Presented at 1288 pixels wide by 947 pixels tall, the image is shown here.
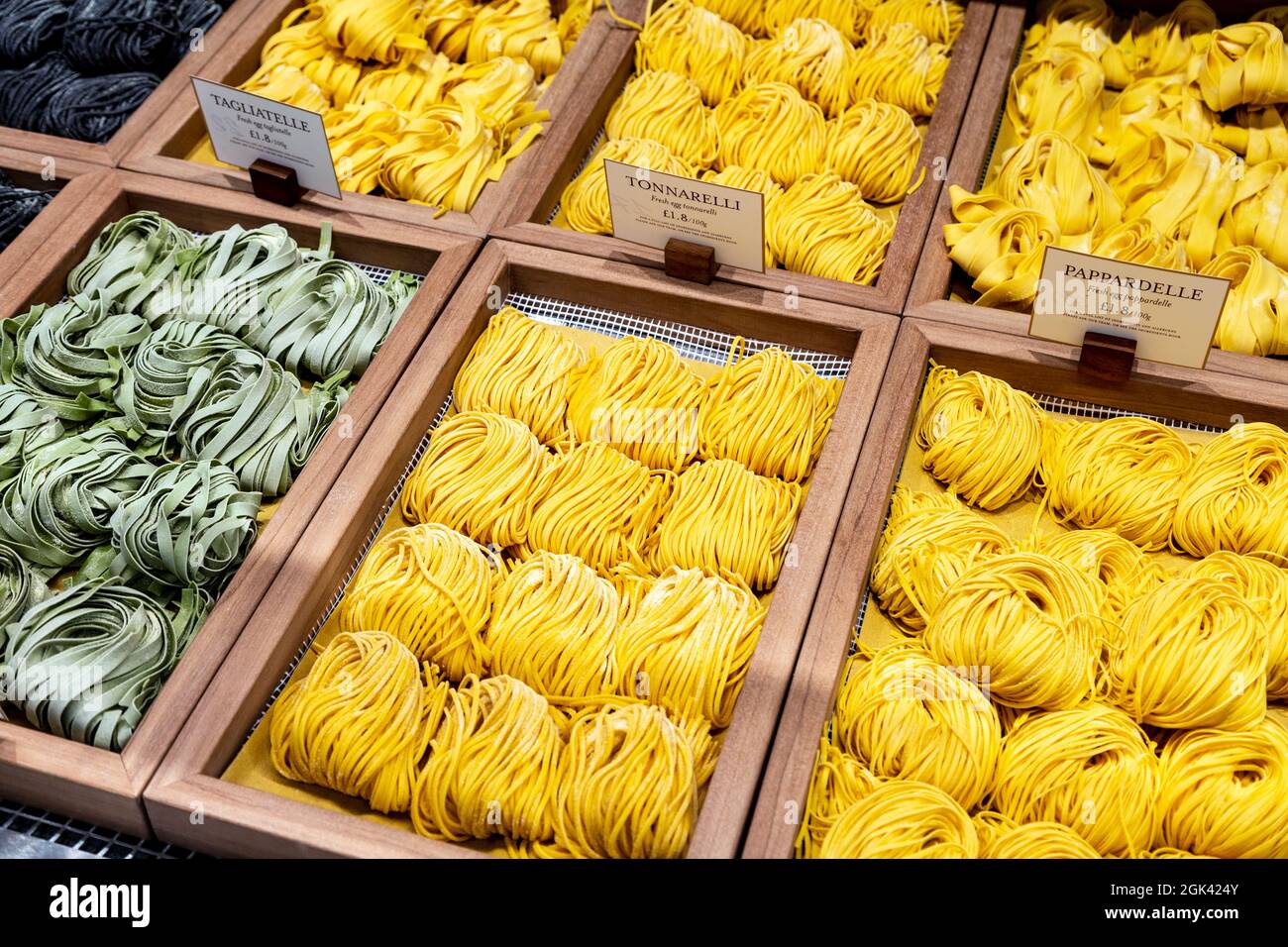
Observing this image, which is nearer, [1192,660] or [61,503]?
[1192,660]

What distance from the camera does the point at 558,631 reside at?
6.64 feet

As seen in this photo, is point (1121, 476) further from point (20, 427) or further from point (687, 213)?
point (20, 427)

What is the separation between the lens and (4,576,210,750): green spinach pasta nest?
6.23ft

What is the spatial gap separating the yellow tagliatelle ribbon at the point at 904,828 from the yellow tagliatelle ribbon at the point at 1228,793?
0.36 m

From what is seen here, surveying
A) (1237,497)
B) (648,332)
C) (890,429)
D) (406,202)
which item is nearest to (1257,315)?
(1237,497)

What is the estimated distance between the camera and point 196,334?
244 centimetres

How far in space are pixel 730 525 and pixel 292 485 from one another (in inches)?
32.6

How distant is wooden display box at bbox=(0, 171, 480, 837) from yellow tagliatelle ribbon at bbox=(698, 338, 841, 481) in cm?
64

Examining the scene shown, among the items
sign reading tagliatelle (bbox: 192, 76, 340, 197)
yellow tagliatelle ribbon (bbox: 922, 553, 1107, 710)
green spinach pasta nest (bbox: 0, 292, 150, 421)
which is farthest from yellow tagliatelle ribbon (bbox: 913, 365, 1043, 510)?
green spinach pasta nest (bbox: 0, 292, 150, 421)

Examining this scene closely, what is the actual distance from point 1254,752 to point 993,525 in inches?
23.2

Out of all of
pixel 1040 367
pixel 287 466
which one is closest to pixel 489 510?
pixel 287 466

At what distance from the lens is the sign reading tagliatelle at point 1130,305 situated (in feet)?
7.20

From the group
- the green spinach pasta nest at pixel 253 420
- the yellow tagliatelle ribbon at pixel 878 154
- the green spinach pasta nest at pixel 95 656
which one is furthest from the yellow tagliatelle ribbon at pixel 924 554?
the green spinach pasta nest at pixel 95 656
